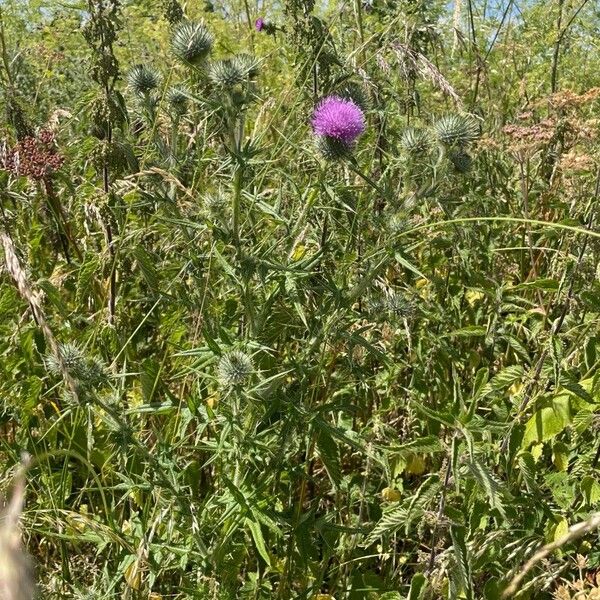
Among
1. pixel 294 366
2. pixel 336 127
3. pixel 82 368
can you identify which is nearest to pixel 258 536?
pixel 294 366

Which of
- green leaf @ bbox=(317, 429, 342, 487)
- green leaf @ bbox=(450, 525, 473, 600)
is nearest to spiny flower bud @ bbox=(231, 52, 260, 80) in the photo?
green leaf @ bbox=(317, 429, 342, 487)

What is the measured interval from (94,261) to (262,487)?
2.89 feet

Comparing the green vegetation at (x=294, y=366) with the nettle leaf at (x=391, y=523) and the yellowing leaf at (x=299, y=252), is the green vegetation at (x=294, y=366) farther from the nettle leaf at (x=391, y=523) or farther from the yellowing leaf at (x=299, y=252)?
the yellowing leaf at (x=299, y=252)

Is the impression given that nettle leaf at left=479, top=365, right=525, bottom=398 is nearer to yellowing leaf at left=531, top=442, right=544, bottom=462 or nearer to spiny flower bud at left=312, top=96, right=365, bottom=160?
yellowing leaf at left=531, top=442, right=544, bottom=462

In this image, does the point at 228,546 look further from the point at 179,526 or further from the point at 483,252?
the point at 483,252

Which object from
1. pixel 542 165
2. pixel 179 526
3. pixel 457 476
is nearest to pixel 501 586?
pixel 457 476

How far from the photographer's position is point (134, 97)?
2416mm

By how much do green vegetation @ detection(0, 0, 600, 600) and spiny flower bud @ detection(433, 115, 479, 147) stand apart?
0.01 metres

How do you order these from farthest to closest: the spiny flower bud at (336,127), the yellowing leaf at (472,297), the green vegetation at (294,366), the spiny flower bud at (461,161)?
the yellowing leaf at (472,297), the spiny flower bud at (461,161), the spiny flower bud at (336,127), the green vegetation at (294,366)

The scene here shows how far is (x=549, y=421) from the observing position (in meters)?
1.83

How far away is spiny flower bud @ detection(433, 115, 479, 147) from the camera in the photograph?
2.07 metres

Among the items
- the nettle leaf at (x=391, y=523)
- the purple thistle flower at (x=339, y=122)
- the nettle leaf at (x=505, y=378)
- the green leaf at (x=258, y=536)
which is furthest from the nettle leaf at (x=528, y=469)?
the purple thistle flower at (x=339, y=122)

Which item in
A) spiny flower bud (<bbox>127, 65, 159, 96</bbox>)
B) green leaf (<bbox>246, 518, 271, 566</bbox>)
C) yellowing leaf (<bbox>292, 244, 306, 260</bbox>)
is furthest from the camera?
yellowing leaf (<bbox>292, 244, 306, 260</bbox>)

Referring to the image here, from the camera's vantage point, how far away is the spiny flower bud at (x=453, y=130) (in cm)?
207
